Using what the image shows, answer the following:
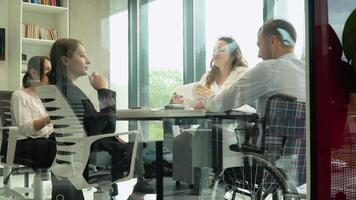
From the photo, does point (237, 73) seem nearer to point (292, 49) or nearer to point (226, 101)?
point (226, 101)

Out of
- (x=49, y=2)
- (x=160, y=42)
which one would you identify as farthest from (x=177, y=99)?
(x=160, y=42)

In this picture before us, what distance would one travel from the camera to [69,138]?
2.06m

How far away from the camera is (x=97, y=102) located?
2.20 metres

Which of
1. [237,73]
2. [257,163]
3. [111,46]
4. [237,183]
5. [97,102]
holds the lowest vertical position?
[237,183]

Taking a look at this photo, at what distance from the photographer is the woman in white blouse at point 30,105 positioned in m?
2.42

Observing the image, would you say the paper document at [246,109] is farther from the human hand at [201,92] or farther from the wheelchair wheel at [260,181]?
the human hand at [201,92]

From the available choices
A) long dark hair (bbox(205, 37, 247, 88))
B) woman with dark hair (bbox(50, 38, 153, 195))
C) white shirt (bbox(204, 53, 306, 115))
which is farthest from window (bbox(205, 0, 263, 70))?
woman with dark hair (bbox(50, 38, 153, 195))

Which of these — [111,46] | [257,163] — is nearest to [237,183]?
[257,163]

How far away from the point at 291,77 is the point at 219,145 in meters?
0.68

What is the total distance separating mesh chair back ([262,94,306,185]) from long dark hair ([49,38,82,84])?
1121 mm

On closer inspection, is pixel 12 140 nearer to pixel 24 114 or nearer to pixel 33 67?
pixel 24 114

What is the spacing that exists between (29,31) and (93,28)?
602mm

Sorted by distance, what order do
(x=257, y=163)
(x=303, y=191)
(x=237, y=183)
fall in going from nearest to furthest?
1. (x=303, y=191)
2. (x=257, y=163)
3. (x=237, y=183)

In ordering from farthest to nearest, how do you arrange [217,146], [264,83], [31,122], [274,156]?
[31,122]
[217,146]
[264,83]
[274,156]
